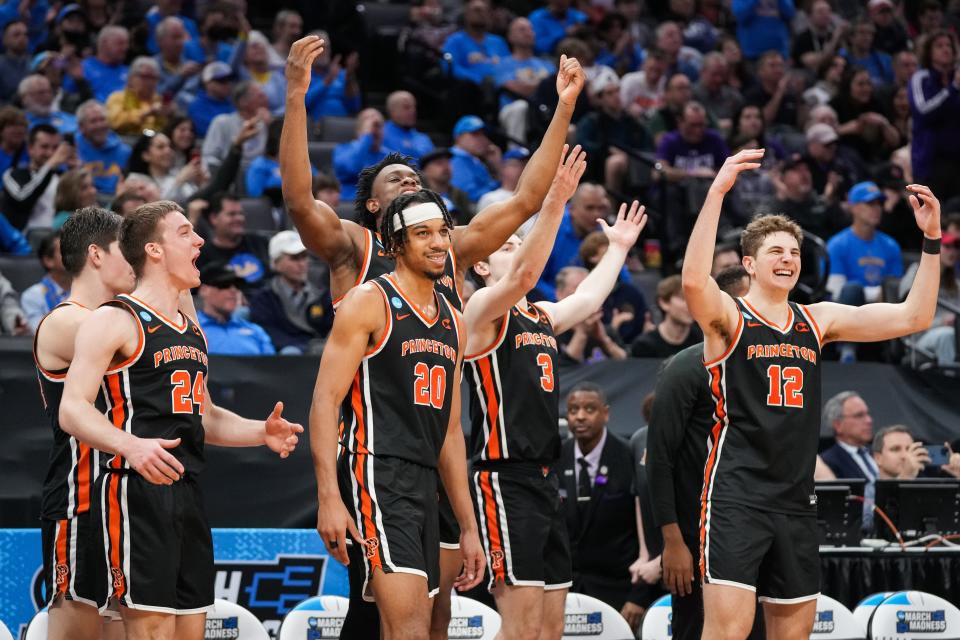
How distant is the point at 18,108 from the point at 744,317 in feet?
26.2

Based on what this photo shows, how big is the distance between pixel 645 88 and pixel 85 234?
10088 mm

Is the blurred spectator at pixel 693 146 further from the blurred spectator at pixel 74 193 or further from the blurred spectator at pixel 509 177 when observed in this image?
the blurred spectator at pixel 74 193

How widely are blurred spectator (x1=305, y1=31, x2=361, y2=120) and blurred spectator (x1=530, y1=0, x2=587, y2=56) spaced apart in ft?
8.61

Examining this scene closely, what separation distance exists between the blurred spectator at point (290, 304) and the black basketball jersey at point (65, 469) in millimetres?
4354

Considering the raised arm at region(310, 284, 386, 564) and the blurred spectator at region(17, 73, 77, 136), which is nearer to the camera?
the raised arm at region(310, 284, 386, 564)

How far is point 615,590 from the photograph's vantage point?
8.58 metres

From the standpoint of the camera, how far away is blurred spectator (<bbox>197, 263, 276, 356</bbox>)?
9398 millimetres

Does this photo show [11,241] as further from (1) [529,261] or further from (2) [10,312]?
(1) [529,261]

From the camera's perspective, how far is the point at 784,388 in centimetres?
626

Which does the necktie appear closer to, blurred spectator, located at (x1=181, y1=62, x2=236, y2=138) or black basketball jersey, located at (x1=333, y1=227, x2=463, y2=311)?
black basketball jersey, located at (x1=333, y1=227, x2=463, y2=311)

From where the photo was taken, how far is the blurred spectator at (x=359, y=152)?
1251 cm

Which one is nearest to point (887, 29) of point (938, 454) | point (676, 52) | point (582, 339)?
point (676, 52)

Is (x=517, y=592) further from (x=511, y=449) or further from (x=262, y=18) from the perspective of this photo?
(x=262, y=18)

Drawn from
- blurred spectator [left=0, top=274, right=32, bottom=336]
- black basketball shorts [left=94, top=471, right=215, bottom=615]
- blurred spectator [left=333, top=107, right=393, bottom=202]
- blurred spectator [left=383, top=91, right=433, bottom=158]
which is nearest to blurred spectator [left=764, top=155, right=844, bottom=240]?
blurred spectator [left=383, top=91, right=433, bottom=158]
